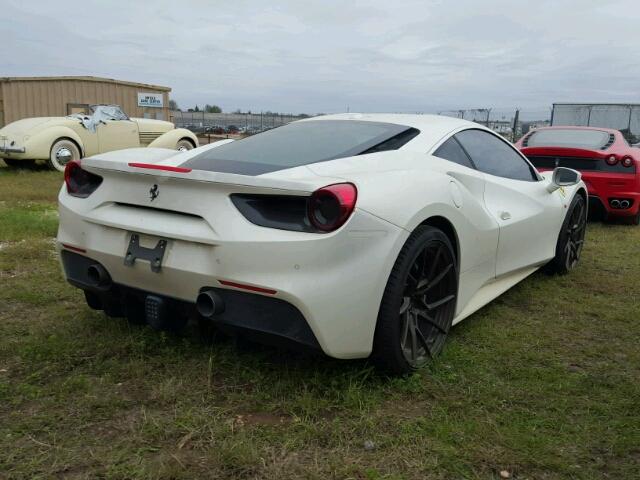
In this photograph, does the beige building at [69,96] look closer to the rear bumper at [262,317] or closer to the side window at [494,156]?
the side window at [494,156]

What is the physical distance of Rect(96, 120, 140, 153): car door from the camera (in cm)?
1248

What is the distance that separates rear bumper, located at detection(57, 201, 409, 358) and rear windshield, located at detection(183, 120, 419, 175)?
1.35 feet

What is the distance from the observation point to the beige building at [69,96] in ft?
63.3

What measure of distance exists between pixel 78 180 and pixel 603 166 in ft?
19.4

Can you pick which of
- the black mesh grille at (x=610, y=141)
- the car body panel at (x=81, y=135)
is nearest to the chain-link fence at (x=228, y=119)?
the car body panel at (x=81, y=135)

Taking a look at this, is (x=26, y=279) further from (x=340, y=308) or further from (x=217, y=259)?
(x=340, y=308)

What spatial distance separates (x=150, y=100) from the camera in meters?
22.0

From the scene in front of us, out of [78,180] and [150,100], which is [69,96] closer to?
[150,100]

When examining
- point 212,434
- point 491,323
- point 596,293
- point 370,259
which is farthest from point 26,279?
point 596,293

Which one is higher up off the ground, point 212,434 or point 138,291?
point 138,291

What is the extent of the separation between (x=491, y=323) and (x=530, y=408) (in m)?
1.09

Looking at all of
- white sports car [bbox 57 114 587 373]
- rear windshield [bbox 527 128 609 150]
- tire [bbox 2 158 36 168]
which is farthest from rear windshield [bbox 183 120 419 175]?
tire [bbox 2 158 36 168]

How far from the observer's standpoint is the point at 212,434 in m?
2.20

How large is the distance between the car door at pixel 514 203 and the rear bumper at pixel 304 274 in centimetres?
Answer: 124
